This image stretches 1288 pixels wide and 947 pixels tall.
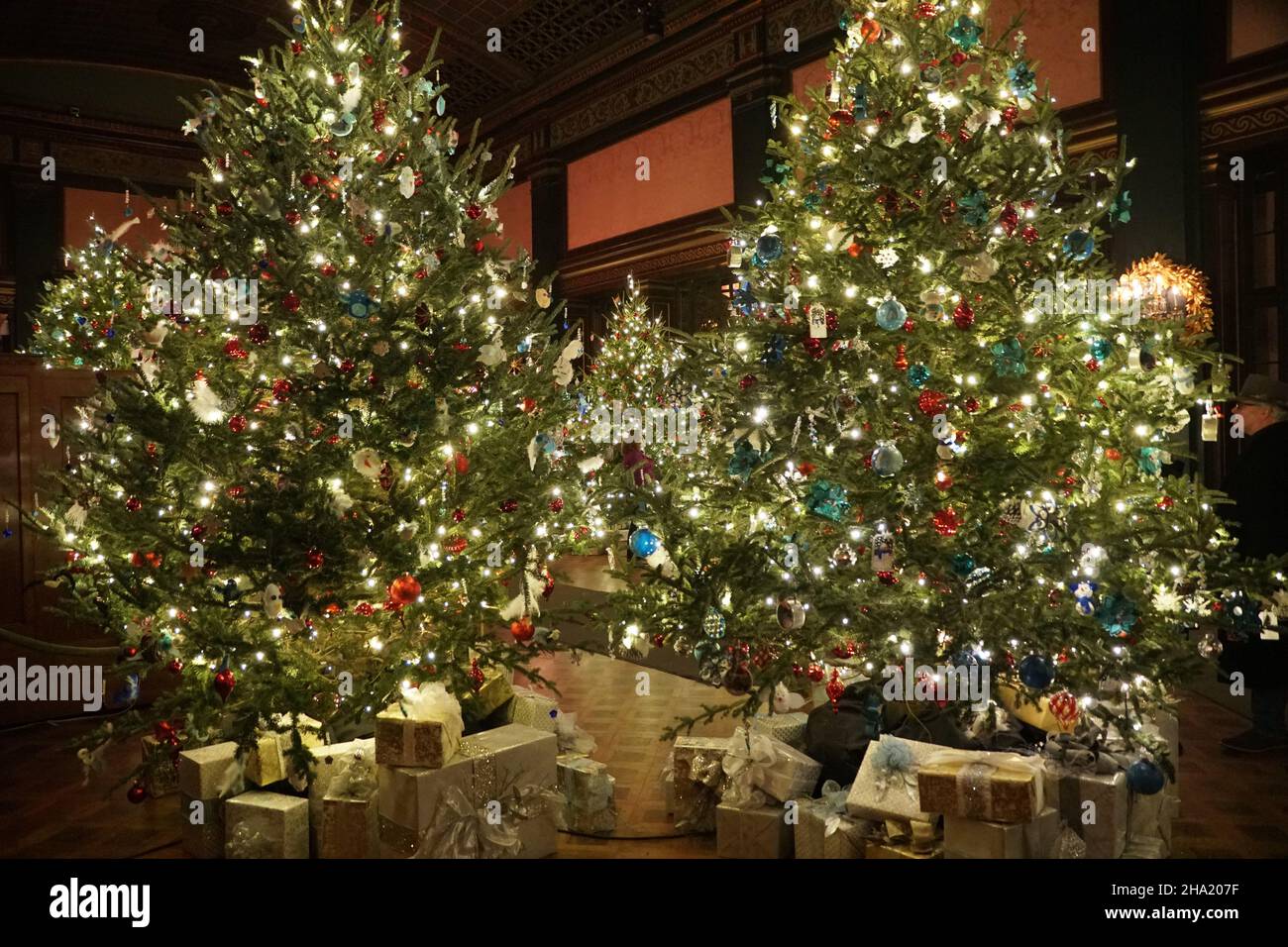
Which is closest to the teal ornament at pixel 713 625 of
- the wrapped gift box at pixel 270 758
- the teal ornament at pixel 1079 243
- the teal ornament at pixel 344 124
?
the wrapped gift box at pixel 270 758

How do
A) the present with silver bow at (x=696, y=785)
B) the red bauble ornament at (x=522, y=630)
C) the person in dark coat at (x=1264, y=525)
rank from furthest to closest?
the person in dark coat at (x=1264, y=525)
the present with silver bow at (x=696, y=785)
the red bauble ornament at (x=522, y=630)

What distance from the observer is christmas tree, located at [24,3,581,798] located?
106 inches

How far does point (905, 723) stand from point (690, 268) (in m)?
6.37

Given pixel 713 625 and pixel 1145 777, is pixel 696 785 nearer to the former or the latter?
pixel 713 625

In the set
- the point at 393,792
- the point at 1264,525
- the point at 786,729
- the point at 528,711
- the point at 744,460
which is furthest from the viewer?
the point at 1264,525

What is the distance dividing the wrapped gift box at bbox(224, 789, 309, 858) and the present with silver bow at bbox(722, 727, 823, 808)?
1415 millimetres

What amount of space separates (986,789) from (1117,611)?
646 mm

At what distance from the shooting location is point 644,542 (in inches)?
115

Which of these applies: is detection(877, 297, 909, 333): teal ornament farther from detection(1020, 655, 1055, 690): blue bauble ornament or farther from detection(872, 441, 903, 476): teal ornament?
detection(1020, 655, 1055, 690): blue bauble ornament

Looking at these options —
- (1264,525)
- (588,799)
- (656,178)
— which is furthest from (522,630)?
(656,178)

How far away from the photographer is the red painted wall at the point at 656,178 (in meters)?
8.32

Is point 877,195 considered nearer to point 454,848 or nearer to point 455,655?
point 455,655

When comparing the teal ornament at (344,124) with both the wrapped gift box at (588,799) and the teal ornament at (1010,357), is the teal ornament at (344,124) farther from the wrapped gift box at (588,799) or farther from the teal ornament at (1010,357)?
the wrapped gift box at (588,799)

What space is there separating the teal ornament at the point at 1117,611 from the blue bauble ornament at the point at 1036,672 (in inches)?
8.5
